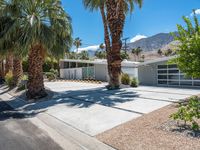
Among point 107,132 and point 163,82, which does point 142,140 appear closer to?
point 107,132

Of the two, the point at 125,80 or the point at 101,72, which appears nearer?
the point at 125,80

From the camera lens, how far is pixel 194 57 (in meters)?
5.06

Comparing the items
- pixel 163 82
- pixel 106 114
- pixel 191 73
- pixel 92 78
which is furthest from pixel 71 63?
pixel 191 73

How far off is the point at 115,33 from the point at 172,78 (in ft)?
24.1

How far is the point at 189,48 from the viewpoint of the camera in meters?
5.12

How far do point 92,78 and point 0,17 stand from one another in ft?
67.8

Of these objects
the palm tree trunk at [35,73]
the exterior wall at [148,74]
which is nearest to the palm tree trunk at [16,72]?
the palm tree trunk at [35,73]

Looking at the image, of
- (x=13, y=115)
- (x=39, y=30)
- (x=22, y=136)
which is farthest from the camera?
(x=39, y=30)

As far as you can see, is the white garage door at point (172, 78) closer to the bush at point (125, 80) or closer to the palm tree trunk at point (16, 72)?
the bush at point (125, 80)

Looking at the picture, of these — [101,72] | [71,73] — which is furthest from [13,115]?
[71,73]

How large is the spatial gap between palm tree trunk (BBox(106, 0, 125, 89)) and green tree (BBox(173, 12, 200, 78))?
15.1 metres

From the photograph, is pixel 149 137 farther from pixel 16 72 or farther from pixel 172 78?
pixel 16 72

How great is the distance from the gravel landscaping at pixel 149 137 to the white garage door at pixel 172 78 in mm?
13103

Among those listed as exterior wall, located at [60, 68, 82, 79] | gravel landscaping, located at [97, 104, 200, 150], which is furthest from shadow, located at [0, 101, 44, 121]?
exterior wall, located at [60, 68, 82, 79]
